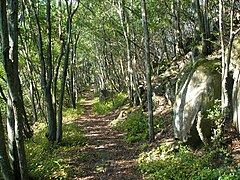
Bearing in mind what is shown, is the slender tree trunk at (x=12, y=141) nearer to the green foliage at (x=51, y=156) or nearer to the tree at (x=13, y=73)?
the tree at (x=13, y=73)

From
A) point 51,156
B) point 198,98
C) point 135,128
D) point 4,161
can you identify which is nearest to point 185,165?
point 198,98

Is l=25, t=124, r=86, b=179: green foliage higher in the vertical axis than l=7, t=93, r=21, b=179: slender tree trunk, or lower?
lower

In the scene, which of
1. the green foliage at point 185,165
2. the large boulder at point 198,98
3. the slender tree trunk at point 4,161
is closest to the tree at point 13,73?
the slender tree trunk at point 4,161

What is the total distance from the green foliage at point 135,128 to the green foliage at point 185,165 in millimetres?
2392

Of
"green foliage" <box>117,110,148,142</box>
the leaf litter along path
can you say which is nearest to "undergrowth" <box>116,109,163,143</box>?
"green foliage" <box>117,110,148,142</box>

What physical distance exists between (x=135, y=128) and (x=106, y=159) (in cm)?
298

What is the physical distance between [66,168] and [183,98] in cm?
476

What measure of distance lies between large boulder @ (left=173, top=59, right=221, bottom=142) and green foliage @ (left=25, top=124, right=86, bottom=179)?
4179mm

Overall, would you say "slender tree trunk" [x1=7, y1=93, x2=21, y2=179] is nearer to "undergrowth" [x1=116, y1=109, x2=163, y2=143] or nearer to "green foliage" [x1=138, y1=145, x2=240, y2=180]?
"green foliage" [x1=138, y1=145, x2=240, y2=180]

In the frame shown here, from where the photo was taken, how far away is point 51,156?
29.3ft

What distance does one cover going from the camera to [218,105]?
6.83 metres

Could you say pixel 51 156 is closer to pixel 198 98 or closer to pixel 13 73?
pixel 13 73

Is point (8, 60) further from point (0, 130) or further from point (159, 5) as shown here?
point (159, 5)

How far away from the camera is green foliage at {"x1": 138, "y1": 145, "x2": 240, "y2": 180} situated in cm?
541
